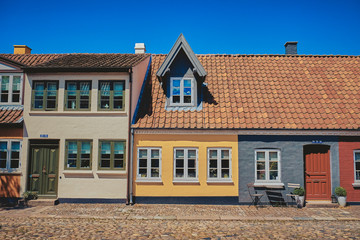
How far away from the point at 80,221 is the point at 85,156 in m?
3.42

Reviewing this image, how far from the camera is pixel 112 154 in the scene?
12758mm

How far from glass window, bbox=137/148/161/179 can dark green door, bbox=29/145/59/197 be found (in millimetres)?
3798

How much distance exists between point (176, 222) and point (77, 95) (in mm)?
7295

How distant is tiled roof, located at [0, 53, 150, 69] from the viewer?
12984mm

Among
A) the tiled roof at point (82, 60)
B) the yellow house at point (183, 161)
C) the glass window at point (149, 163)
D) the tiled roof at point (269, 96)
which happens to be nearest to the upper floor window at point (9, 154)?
the tiled roof at point (82, 60)

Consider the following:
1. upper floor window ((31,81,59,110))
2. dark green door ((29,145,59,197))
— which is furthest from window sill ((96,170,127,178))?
upper floor window ((31,81,59,110))

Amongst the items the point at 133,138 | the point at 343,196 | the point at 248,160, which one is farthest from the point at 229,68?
the point at 343,196

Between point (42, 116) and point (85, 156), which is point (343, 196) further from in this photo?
point (42, 116)

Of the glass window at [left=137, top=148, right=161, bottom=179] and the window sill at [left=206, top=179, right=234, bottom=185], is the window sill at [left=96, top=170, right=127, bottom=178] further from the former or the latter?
the window sill at [left=206, top=179, right=234, bottom=185]

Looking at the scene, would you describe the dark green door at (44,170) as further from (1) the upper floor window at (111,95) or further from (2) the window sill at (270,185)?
(2) the window sill at (270,185)

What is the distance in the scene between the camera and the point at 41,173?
1291cm

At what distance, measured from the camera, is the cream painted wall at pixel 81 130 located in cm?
1261

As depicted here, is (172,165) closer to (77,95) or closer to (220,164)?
(220,164)

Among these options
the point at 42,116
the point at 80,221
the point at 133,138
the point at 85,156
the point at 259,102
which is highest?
the point at 259,102
